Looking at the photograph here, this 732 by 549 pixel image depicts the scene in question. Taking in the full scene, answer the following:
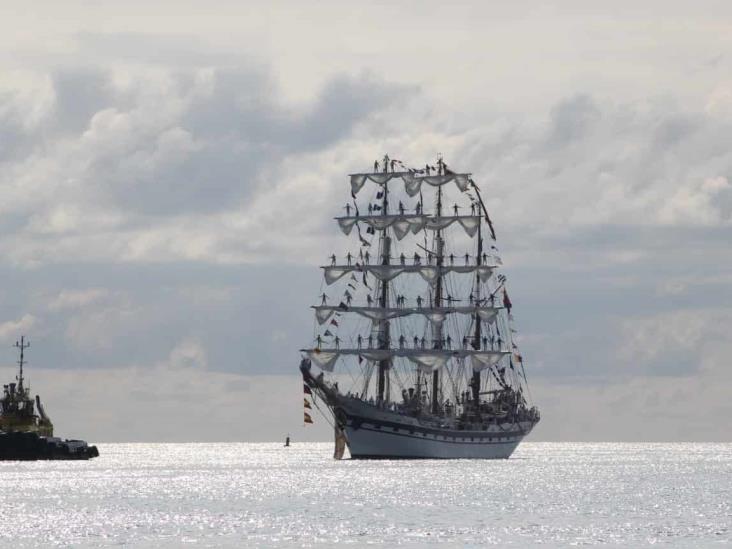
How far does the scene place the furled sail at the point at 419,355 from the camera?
181000mm

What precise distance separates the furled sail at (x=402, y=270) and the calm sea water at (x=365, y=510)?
76.9ft

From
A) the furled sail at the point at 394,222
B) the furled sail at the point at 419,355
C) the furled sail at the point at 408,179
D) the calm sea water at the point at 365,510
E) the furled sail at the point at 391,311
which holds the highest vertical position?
the furled sail at the point at 408,179

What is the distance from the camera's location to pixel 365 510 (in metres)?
111

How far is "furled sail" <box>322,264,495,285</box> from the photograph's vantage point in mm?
184375

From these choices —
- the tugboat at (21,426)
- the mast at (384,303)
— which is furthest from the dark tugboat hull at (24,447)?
the mast at (384,303)

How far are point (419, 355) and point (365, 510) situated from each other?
74.2 meters

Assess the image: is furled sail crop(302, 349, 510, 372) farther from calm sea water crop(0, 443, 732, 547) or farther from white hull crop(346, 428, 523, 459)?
calm sea water crop(0, 443, 732, 547)

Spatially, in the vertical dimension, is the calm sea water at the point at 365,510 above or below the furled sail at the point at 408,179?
below

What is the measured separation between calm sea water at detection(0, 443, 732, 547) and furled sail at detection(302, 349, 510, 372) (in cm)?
1319

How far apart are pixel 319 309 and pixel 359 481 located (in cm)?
3479

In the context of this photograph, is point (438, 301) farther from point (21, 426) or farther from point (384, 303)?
point (21, 426)

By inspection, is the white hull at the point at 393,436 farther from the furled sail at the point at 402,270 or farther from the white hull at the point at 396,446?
the furled sail at the point at 402,270

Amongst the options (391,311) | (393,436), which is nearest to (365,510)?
(393,436)

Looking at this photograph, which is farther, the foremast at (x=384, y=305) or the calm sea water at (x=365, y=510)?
the foremast at (x=384, y=305)
